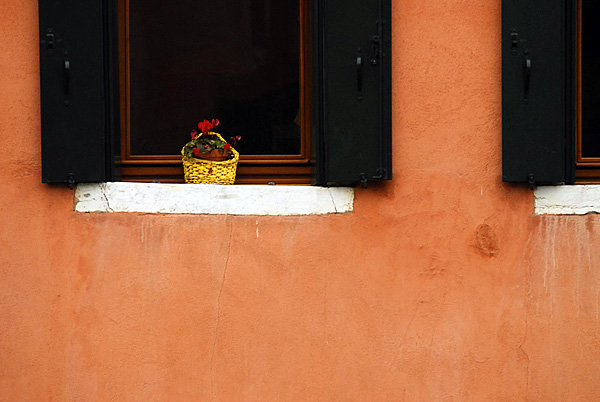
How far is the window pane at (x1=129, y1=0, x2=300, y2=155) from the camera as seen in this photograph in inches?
142

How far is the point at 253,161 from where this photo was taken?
361 cm

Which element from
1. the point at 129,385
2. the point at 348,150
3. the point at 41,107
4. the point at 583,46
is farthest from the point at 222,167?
the point at 583,46

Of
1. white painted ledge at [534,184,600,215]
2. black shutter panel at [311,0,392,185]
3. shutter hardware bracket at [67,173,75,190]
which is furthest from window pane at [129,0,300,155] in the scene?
white painted ledge at [534,184,600,215]

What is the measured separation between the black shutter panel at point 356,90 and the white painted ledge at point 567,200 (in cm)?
70

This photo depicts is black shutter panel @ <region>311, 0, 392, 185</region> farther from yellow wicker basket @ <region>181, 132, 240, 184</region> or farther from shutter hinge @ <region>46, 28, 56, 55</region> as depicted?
Result: shutter hinge @ <region>46, 28, 56, 55</region>

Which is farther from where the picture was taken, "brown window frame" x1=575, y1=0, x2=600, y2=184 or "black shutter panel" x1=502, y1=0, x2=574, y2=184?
"brown window frame" x1=575, y1=0, x2=600, y2=184

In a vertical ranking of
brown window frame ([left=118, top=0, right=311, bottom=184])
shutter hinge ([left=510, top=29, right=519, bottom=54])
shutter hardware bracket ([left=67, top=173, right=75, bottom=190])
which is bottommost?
shutter hardware bracket ([left=67, top=173, right=75, bottom=190])

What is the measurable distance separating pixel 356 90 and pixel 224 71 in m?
0.64

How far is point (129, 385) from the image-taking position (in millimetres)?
3387

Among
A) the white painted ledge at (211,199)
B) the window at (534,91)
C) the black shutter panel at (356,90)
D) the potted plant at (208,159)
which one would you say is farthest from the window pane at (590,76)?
the potted plant at (208,159)

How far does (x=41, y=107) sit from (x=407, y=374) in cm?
197

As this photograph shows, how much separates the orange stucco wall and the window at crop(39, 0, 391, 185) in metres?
0.10

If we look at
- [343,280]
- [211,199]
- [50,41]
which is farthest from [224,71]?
[343,280]

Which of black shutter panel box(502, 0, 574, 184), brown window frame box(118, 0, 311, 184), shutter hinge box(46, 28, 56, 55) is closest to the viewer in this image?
shutter hinge box(46, 28, 56, 55)
